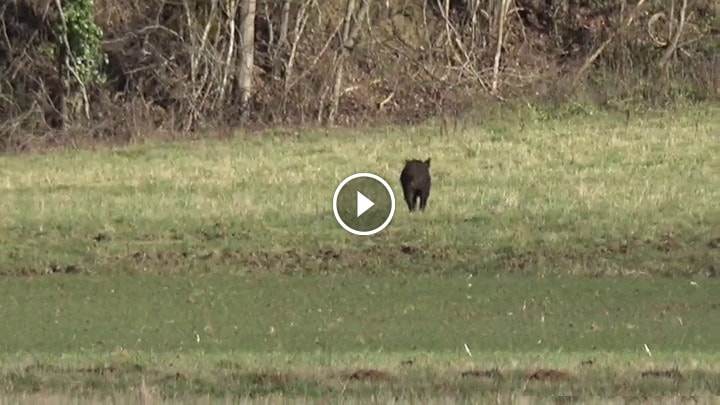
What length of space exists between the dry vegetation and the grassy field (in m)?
3.43

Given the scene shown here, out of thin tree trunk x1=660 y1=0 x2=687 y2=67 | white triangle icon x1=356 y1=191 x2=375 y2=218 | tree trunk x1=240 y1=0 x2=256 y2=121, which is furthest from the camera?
thin tree trunk x1=660 y1=0 x2=687 y2=67

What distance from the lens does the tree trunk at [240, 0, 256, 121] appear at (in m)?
35.7

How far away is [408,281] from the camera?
19.3m

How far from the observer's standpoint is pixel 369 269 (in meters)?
20.2

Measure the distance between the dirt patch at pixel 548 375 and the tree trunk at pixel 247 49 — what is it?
81.8ft

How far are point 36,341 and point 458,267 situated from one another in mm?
6684

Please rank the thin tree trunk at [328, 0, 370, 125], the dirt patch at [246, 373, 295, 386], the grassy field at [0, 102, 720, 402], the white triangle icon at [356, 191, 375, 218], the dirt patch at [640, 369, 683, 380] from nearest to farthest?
the dirt patch at [246, 373, 295, 386], the dirt patch at [640, 369, 683, 380], the grassy field at [0, 102, 720, 402], the white triangle icon at [356, 191, 375, 218], the thin tree trunk at [328, 0, 370, 125]

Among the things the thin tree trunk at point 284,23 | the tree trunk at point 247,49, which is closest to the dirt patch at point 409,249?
the tree trunk at point 247,49

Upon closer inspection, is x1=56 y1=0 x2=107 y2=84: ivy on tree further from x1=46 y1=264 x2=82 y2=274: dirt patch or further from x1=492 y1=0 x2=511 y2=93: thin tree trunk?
x1=46 y1=264 x2=82 y2=274: dirt patch

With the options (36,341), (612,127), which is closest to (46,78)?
(612,127)

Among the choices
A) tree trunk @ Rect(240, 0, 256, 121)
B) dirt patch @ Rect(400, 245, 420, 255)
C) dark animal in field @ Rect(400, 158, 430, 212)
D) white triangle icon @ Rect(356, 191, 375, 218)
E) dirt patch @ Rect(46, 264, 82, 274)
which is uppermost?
tree trunk @ Rect(240, 0, 256, 121)

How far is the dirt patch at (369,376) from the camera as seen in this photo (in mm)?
10906

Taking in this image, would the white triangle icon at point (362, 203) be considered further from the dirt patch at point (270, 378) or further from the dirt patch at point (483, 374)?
the dirt patch at point (270, 378)

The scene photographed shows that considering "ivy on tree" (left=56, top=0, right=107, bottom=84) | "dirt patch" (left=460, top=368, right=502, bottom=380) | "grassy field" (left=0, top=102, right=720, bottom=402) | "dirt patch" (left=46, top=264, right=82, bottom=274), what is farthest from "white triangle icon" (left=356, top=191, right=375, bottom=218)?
"ivy on tree" (left=56, top=0, right=107, bottom=84)
